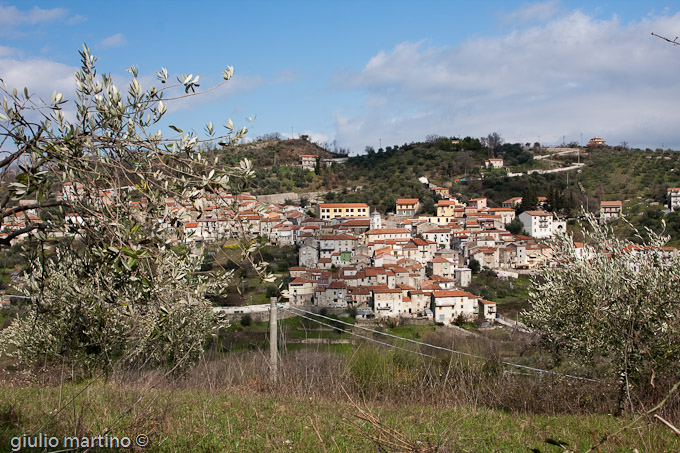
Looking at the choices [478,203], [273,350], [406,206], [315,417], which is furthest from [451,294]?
[315,417]

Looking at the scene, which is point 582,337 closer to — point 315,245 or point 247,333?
point 247,333

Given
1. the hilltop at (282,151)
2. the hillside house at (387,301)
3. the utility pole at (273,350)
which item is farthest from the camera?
the hilltop at (282,151)

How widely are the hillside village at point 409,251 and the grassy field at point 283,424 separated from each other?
1864 cm

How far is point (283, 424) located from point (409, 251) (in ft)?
138

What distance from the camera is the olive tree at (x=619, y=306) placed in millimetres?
5520

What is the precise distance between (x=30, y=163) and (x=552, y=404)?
4.86m

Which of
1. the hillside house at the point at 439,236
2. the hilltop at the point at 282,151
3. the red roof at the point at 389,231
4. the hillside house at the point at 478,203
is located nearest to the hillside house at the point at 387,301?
the red roof at the point at 389,231

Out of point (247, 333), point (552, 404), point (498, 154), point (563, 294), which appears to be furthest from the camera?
point (498, 154)

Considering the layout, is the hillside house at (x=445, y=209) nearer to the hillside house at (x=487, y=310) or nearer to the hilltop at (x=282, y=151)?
the hillside house at (x=487, y=310)

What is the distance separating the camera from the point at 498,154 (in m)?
85.2

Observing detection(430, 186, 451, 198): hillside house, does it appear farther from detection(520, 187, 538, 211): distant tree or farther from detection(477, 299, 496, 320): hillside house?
detection(477, 299, 496, 320): hillside house

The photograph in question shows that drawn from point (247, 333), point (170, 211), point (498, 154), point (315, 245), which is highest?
point (498, 154)

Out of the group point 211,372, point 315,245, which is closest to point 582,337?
point 211,372

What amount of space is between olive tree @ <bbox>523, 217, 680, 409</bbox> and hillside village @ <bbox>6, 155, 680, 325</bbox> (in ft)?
45.5
